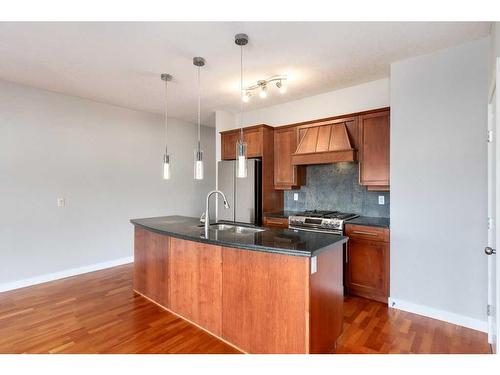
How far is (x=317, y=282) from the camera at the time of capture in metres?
1.86

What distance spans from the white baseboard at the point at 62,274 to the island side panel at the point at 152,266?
52.2 inches

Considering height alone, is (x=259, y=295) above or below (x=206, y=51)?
below

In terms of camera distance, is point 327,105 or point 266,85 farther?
point 327,105

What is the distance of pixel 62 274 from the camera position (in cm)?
382

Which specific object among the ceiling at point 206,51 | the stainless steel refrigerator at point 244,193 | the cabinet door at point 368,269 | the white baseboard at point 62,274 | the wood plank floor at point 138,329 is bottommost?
the wood plank floor at point 138,329

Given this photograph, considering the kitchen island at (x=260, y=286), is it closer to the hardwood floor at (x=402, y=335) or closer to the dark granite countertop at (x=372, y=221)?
the hardwood floor at (x=402, y=335)

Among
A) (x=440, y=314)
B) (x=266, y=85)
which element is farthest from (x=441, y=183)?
(x=266, y=85)

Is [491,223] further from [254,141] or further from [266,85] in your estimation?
[254,141]

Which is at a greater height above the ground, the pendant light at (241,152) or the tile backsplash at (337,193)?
the pendant light at (241,152)

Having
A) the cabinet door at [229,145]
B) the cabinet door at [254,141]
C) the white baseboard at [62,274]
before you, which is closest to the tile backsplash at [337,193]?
the cabinet door at [254,141]

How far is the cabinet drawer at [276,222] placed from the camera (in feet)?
12.6

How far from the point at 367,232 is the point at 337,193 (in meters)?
0.96
